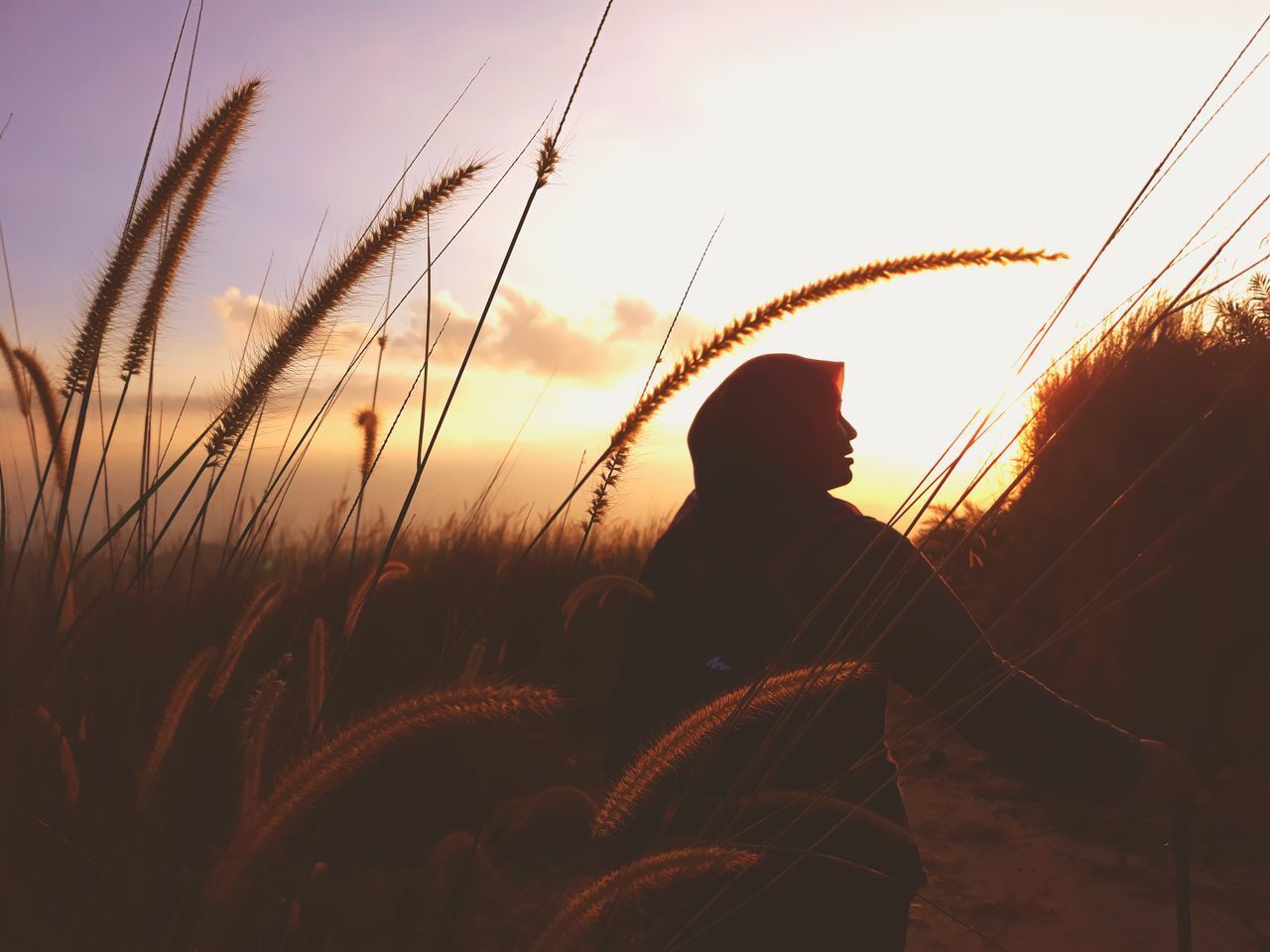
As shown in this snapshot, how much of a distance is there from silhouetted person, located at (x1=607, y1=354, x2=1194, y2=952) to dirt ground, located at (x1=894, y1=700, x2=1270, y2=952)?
65 cm

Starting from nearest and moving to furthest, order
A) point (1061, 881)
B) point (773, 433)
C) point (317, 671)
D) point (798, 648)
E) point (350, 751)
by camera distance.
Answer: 1. point (350, 751)
2. point (317, 671)
3. point (798, 648)
4. point (773, 433)
5. point (1061, 881)

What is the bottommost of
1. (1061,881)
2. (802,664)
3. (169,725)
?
(1061,881)

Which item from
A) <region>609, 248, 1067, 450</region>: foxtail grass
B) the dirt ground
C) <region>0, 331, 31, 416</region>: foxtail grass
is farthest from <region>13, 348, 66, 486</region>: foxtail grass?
the dirt ground

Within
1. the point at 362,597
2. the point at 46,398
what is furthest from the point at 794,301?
the point at 46,398

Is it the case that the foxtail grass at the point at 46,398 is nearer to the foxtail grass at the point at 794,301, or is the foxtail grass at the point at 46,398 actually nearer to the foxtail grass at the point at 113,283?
the foxtail grass at the point at 113,283

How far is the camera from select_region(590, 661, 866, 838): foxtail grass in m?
1.03

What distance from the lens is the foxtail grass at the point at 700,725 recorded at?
103 cm

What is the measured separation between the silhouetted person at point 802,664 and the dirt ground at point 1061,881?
65cm

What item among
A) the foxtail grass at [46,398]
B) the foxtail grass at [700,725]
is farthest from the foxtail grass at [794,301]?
the foxtail grass at [46,398]

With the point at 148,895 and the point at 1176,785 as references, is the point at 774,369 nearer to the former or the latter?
the point at 1176,785

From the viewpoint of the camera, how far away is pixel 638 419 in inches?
60.7

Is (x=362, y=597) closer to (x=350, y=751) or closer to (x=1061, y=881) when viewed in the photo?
(x=350, y=751)

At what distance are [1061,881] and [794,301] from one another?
230cm

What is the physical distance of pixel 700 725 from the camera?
1.07m
